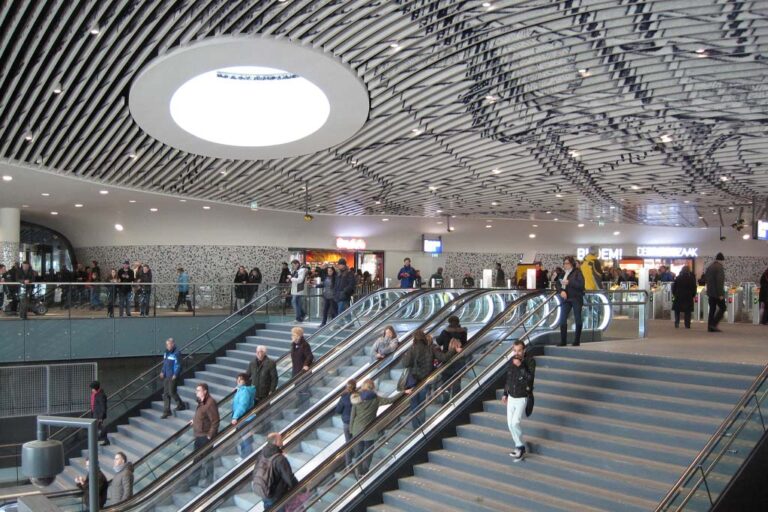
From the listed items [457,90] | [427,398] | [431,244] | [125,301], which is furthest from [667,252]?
[427,398]

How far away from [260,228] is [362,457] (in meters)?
20.6

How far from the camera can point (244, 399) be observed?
11.6 m

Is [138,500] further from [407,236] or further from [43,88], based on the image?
[407,236]

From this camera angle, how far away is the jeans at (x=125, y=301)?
60.4 feet

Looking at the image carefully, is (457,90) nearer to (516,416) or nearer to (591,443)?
(516,416)

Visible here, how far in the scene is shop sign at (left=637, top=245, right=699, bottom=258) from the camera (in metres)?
37.3

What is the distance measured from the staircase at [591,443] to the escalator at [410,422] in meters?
0.27

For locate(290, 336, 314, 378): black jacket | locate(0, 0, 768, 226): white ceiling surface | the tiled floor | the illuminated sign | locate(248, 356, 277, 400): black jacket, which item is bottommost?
locate(248, 356, 277, 400): black jacket

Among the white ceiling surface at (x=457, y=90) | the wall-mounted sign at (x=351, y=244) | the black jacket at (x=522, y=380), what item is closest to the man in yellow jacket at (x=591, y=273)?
the white ceiling surface at (x=457, y=90)

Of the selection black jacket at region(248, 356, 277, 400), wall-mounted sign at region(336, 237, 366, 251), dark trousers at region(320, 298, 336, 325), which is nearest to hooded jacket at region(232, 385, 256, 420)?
black jacket at region(248, 356, 277, 400)

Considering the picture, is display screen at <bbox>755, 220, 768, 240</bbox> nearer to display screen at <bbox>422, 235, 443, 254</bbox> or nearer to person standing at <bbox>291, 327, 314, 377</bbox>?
display screen at <bbox>422, 235, 443, 254</bbox>

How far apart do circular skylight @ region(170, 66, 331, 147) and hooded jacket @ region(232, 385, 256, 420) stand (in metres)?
5.70

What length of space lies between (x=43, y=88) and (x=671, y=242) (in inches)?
1250

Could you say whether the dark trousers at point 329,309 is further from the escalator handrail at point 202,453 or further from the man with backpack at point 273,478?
the man with backpack at point 273,478
